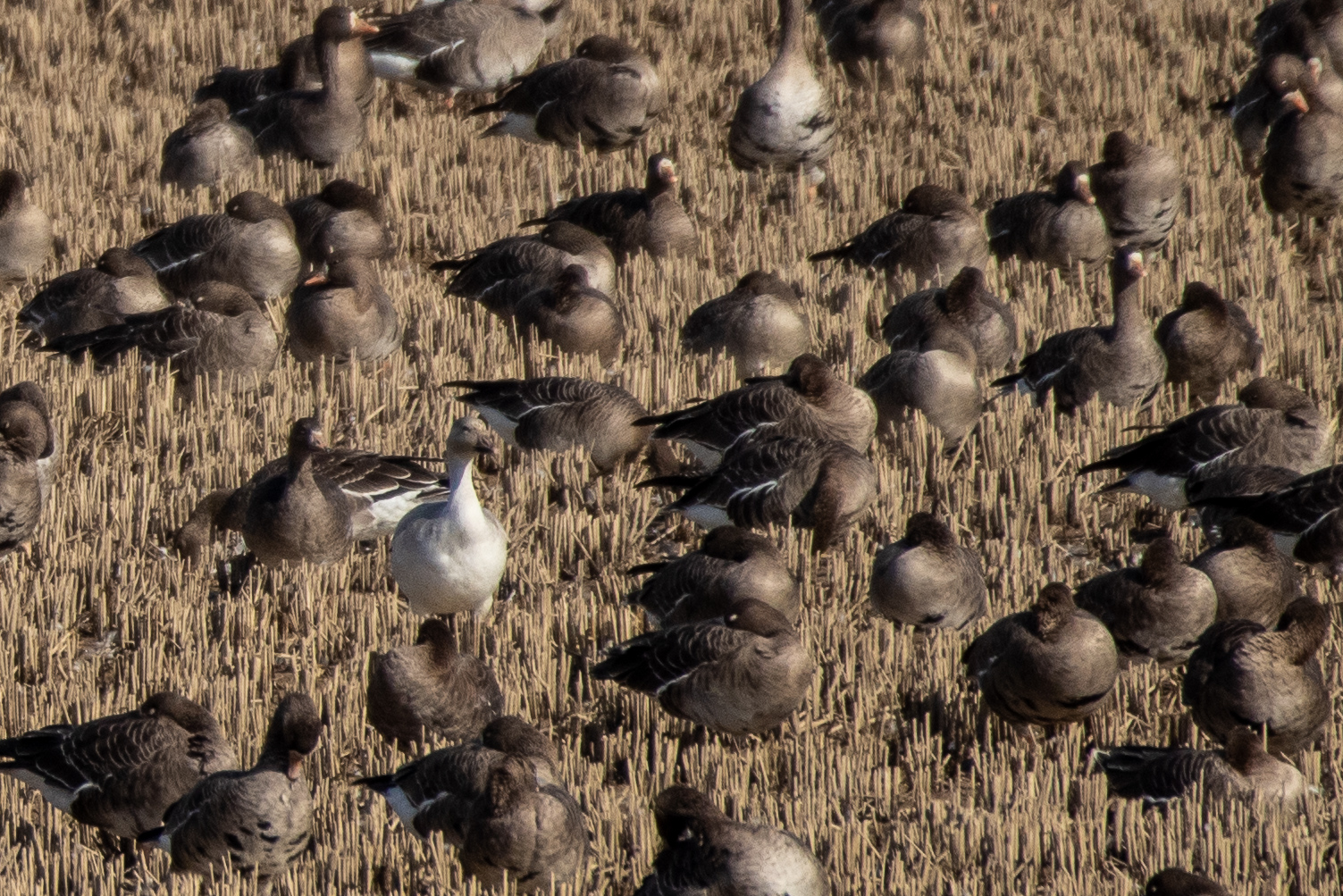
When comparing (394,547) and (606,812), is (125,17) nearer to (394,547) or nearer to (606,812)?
(394,547)

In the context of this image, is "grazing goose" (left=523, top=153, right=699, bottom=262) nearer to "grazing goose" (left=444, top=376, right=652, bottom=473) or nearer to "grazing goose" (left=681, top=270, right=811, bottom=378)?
"grazing goose" (left=681, top=270, right=811, bottom=378)

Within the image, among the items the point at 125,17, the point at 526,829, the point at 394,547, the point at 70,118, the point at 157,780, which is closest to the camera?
the point at 526,829

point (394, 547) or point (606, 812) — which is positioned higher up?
point (394, 547)

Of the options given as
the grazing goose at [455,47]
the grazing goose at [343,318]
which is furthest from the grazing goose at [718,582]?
the grazing goose at [455,47]

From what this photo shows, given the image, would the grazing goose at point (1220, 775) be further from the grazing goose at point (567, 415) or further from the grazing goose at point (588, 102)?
the grazing goose at point (588, 102)

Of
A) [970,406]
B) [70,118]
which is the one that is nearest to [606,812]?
[970,406]

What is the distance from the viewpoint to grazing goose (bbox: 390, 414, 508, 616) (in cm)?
721

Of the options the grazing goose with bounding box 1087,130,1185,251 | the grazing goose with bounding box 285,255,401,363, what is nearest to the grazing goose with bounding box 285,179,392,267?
the grazing goose with bounding box 285,255,401,363

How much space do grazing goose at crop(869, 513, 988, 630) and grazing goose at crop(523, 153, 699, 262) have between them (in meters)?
4.76

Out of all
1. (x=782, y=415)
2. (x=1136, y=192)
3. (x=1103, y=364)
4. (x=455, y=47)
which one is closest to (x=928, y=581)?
(x=782, y=415)

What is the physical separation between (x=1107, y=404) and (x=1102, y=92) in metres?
6.29

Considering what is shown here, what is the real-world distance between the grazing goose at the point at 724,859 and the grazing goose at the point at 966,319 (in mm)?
4910

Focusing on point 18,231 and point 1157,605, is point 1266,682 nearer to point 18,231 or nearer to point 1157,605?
point 1157,605

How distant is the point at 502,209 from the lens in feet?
42.1
